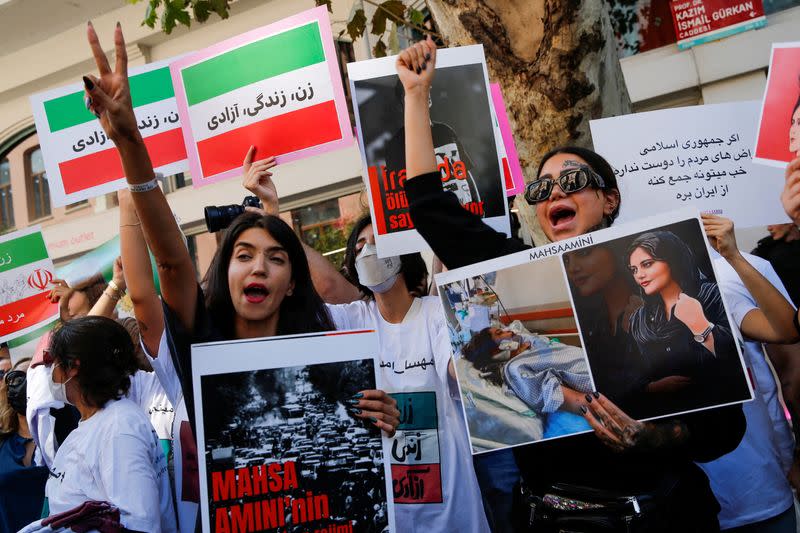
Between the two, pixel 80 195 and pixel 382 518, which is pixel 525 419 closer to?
pixel 382 518

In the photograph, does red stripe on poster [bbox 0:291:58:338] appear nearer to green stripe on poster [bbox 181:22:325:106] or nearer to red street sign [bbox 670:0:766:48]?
green stripe on poster [bbox 181:22:325:106]

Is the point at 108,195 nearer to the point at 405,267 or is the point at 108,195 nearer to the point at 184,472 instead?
the point at 405,267

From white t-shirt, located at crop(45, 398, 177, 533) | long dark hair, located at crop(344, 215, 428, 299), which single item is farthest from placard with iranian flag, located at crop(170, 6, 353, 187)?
white t-shirt, located at crop(45, 398, 177, 533)

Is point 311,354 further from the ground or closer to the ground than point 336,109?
closer to the ground

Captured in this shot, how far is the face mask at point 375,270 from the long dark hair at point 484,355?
40.9 inches

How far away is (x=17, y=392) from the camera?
3.98m

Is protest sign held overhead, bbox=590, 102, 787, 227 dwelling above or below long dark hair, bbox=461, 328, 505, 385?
above

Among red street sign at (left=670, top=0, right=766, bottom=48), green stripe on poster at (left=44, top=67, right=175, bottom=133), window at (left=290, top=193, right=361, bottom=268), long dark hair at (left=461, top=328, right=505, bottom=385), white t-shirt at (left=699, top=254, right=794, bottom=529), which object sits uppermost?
red street sign at (left=670, top=0, right=766, bottom=48)

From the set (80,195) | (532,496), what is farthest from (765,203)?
(80,195)

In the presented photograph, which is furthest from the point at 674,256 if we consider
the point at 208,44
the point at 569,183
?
the point at 208,44

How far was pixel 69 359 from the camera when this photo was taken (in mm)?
2566

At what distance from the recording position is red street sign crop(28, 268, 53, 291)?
14.6ft

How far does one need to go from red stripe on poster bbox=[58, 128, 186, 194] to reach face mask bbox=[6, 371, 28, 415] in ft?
3.87

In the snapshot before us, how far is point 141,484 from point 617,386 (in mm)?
1365
